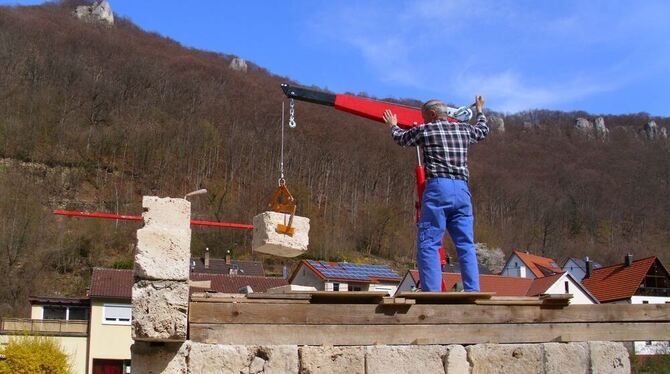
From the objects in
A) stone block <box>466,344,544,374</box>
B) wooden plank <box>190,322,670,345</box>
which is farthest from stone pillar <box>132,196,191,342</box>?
stone block <box>466,344,544,374</box>

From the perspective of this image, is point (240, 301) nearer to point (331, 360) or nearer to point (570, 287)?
point (331, 360)

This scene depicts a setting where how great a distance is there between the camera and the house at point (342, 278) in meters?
44.4

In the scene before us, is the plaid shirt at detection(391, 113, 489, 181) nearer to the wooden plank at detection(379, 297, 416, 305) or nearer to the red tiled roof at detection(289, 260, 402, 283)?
the wooden plank at detection(379, 297, 416, 305)

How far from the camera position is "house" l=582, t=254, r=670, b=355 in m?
43.8

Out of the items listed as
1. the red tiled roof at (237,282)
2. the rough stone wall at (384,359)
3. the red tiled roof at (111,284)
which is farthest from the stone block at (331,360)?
the red tiled roof at (237,282)

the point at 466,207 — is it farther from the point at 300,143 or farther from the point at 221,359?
the point at 300,143

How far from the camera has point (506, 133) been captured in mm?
125750

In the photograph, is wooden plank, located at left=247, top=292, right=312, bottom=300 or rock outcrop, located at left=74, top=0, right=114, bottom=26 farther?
rock outcrop, located at left=74, top=0, right=114, bottom=26

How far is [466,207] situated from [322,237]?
60228 millimetres

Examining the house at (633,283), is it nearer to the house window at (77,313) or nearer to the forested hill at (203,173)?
the forested hill at (203,173)

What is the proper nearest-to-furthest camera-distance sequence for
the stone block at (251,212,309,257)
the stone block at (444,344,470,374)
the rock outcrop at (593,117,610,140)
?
the stone block at (444,344,470,374)
the stone block at (251,212,309,257)
the rock outcrop at (593,117,610,140)

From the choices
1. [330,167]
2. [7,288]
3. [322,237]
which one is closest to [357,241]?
[322,237]

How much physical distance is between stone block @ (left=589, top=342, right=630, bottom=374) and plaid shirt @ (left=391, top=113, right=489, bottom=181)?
197cm

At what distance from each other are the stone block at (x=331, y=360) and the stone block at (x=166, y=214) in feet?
4.57
